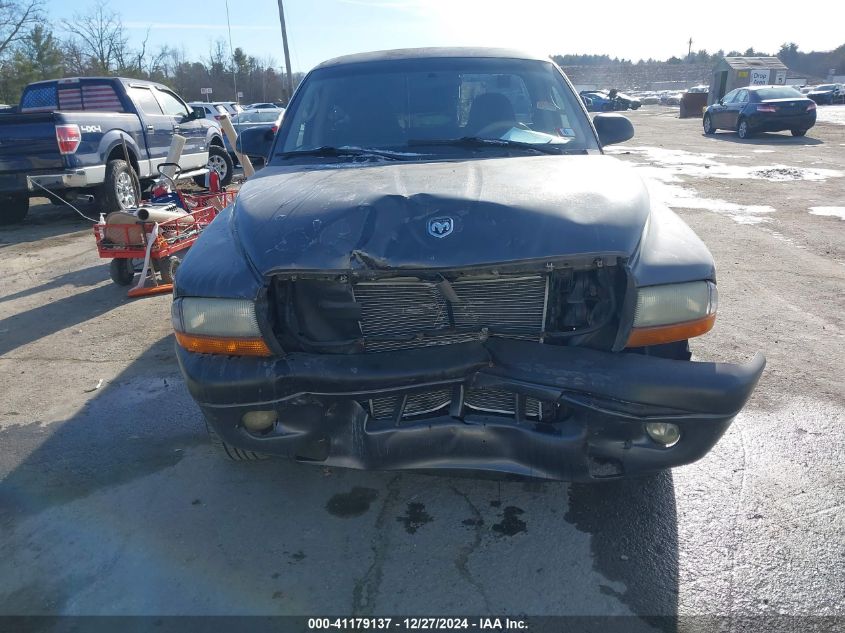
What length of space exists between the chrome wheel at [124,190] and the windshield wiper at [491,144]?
24.2 feet

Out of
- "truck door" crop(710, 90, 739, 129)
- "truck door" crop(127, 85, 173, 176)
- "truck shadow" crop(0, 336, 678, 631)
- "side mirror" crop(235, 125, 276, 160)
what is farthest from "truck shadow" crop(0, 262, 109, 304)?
"truck door" crop(710, 90, 739, 129)

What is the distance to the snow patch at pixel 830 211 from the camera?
847 cm

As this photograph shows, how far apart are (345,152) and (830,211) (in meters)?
8.10

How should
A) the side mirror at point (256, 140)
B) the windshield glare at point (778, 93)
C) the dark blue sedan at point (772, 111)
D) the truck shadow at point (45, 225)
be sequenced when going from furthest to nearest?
the windshield glare at point (778, 93) < the dark blue sedan at point (772, 111) < the truck shadow at point (45, 225) < the side mirror at point (256, 140)

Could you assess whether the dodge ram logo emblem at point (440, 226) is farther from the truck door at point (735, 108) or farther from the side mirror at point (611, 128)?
the truck door at point (735, 108)

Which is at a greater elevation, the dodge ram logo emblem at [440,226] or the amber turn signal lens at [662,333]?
the dodge ram logo emblem at [440,226]

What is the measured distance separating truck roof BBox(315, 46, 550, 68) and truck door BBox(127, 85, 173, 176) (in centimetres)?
725

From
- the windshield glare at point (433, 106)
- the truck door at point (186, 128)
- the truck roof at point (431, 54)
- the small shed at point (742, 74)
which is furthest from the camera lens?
the small shed at point (742, 74)

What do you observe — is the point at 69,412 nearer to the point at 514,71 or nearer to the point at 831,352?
the point at 514,71

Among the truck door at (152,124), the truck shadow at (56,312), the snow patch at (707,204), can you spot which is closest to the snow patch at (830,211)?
the snow patch at (707,204)

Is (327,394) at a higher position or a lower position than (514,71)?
lower

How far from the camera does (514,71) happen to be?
388 centimetres

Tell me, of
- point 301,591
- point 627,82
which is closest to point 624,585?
point 301,591

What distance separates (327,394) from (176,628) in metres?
0.96
